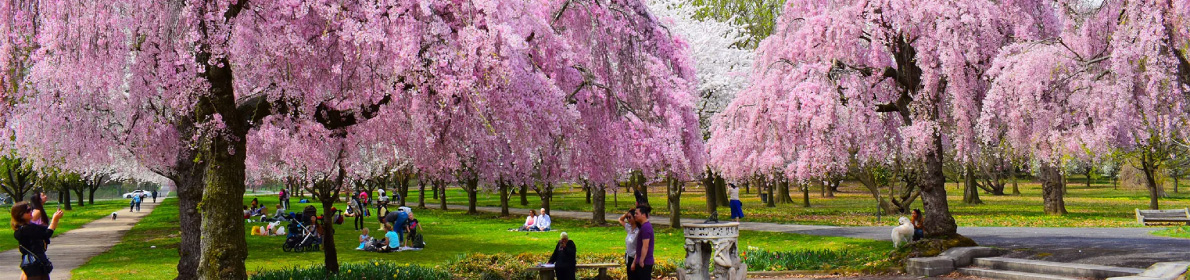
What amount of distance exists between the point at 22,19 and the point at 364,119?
3.66 m

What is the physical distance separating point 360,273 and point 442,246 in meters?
10.3

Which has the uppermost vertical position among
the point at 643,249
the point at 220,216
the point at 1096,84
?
the point at 1096,84

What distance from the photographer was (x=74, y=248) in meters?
24.7

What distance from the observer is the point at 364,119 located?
10.3 meters

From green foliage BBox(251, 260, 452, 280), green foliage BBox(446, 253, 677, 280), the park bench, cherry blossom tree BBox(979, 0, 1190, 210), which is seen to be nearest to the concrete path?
green foliage BBox(251, 260, 452, 280)

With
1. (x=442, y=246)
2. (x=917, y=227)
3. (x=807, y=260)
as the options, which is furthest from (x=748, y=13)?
(x=807, y=260)

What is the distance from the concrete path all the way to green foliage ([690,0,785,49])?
89.0 feet

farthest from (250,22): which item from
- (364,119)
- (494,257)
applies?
(494,257)

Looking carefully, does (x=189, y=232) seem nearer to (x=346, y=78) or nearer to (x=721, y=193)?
(x=346, y=78)

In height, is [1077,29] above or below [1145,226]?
above

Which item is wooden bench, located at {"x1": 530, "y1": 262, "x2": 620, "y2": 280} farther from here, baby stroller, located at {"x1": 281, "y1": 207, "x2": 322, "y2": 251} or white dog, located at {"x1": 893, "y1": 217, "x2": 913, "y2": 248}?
baby stroller, located at {"x1": 281, "y1": 207, "x2": 322, "y2": 251}

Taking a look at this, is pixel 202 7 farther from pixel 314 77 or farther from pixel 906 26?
pixel 906 26

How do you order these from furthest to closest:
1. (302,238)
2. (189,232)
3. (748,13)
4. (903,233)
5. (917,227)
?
1. (748,13)
2. (302,238)
3. (917,227)
4. (903,233)
5. (189,232)

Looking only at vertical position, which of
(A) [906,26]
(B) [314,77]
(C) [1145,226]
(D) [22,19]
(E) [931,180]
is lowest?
(C) [1145,226]
